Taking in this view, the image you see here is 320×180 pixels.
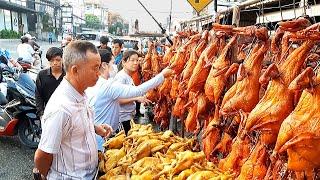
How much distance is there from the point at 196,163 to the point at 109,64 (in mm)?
1728

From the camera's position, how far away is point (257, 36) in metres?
2.76

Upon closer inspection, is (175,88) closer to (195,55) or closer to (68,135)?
(195,55)

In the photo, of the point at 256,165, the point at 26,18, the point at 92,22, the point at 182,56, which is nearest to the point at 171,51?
the point at 182,56

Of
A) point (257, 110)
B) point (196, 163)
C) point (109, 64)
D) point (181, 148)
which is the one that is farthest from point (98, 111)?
point (257, 110)

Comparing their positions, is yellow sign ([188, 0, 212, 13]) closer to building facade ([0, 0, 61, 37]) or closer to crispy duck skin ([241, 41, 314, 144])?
crispy duck skin ([241, 41, 314, 144])

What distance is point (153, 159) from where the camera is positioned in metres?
3.14

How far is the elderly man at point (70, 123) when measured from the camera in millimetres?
2361

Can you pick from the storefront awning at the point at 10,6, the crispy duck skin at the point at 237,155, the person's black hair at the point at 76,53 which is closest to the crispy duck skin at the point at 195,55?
the crispy duck skin at the point at 237,155

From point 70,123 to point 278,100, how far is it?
1250mm

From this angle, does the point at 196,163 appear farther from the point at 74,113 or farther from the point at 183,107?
the point at 183,107

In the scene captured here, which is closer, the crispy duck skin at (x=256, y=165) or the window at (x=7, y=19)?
the crispy duck skin at (x=256, y=165)

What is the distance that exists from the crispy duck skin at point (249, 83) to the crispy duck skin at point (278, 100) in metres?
0.38

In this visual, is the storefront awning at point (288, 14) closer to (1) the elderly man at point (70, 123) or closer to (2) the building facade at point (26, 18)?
(1) the elderly man at point (70, 123)

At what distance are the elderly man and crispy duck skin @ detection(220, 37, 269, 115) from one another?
100 cm
